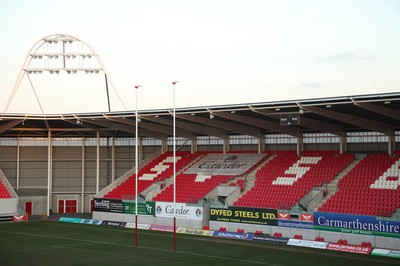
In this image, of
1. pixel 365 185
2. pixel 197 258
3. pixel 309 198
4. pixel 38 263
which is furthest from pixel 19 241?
pixel 365 185

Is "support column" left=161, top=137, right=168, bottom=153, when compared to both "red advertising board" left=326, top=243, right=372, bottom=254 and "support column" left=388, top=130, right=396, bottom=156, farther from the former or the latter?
"red advertising board" left=326, top=243, right=372, bottom=254

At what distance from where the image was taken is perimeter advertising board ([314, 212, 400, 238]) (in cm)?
3712

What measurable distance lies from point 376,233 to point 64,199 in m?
34.7

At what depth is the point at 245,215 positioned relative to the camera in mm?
45125

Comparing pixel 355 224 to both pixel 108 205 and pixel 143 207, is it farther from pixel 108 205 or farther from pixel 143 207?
pixel 108 205

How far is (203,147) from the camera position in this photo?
200 ft

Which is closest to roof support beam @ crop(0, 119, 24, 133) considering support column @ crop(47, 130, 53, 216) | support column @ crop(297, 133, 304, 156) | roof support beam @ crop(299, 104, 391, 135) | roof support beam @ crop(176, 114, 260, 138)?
support column @ crop(47, 130, 53, 216)

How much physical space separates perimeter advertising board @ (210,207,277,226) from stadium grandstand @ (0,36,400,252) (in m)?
0.09

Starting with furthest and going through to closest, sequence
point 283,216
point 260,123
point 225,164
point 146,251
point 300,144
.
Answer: point 225,164, point 300,144, point 260,123, point 283,216, point 146,251

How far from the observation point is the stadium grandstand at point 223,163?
42656 mm

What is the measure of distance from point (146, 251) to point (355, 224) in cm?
1315

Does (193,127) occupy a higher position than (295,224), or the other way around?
(193,127)

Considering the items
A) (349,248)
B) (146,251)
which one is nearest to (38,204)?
(146,251)

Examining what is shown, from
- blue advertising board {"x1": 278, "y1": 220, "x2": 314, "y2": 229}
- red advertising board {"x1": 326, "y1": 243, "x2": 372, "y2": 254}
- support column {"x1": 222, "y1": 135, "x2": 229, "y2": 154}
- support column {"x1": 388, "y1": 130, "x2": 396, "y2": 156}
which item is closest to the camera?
red advertising board {"x1": 326, "y1": 243, "x2": 372, "y2": 254}
